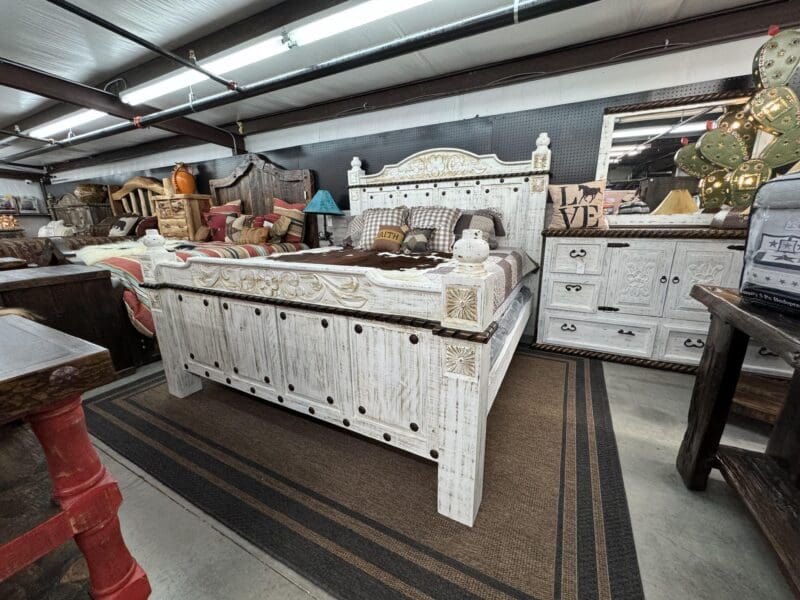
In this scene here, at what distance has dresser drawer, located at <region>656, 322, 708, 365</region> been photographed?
222 cm

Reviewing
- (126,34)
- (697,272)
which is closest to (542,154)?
(697,272)

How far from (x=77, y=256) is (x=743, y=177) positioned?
580cm

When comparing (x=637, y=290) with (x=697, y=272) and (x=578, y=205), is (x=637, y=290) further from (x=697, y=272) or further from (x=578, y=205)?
(x=578, y=205)

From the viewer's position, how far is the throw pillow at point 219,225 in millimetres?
4164

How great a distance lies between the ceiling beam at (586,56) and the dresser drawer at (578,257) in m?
1.45

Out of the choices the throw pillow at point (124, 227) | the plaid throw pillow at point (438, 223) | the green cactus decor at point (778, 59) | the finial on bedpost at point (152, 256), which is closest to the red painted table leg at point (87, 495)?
the finial on bedpost at point (152, 256)

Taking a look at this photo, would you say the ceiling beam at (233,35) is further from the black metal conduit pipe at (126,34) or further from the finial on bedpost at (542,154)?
the finial on bedpost at (542,154)

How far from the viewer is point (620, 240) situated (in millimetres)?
2324

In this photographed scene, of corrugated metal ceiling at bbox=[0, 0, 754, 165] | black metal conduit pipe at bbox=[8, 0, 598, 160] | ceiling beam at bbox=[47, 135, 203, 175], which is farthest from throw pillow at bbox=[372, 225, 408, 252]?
ceiling beam at bbox=[47, 135, 203, 175]

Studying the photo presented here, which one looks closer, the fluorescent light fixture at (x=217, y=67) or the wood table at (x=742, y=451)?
the wood table at (x=742, y=451)

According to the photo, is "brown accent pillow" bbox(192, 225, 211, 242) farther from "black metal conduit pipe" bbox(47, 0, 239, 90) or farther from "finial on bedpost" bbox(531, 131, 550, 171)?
"finial on bedpost" bbox(531, 131, 550, 171)

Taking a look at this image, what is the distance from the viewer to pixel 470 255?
101cm

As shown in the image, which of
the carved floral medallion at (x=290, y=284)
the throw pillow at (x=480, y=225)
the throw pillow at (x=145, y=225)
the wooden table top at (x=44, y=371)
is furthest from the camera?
the throw pillow at (x=145, y=225)

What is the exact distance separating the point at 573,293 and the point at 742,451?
4.73 ft
